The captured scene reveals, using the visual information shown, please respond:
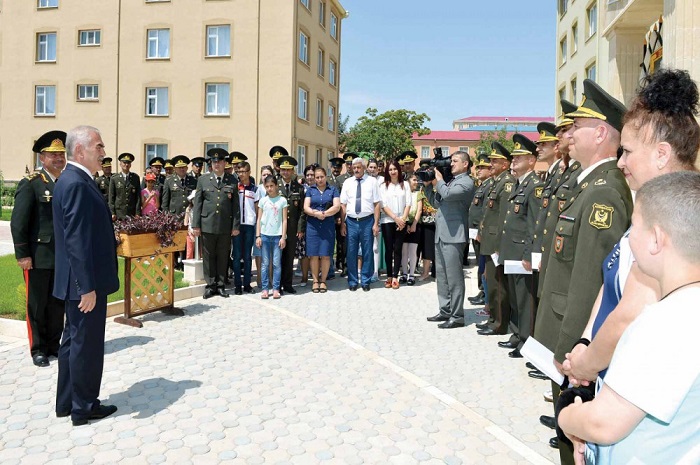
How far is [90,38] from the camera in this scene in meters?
29.7

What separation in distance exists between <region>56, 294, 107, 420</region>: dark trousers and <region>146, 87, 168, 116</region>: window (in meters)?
26.6

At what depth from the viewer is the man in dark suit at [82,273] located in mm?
4062

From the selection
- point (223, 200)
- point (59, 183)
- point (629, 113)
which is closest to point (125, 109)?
point (223, 200)

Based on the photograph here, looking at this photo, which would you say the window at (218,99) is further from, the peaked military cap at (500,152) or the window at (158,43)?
the peaked military cap at (500,152)

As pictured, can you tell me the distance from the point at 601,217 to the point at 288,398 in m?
2.95

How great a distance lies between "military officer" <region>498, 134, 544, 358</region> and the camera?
19.4 feet

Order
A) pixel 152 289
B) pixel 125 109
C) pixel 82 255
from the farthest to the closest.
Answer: pixel 125 109 < pixel 152 289 < pixel 82 255

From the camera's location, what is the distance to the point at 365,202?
10.0 m

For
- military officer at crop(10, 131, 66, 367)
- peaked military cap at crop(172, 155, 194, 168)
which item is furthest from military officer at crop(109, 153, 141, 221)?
military officer at crop(10, 131, 66, 367)

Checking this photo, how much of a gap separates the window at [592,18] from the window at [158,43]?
2157 centimetres

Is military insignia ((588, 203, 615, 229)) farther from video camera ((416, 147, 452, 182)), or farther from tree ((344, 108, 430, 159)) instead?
tree ((344, 108, 430, 159))

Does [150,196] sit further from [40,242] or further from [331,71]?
[331,71]

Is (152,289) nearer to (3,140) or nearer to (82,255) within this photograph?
(82,255)

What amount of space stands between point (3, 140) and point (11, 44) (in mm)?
5502
